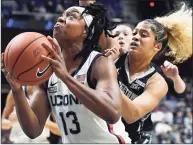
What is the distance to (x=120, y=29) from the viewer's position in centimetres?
403

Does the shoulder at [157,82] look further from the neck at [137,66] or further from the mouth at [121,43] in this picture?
the mouth at [121,43]

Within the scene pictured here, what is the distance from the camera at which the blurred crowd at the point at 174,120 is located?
34.4 ft

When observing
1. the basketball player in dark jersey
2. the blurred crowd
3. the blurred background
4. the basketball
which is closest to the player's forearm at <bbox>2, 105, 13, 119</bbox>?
the basketball player in dark jersey

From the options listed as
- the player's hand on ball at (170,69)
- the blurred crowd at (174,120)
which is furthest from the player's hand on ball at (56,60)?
the blurred crowd at (174,120)

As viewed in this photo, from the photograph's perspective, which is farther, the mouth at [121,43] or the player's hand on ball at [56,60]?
the mouth at [121,43]

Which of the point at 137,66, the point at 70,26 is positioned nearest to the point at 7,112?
the point at 137,66

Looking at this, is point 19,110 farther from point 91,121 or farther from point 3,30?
point 3,30

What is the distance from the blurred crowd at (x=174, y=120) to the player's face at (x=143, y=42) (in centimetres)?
697

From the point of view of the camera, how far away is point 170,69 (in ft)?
10.8

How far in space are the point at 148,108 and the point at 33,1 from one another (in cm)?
958

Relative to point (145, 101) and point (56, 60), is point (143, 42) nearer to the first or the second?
point (145, 101)

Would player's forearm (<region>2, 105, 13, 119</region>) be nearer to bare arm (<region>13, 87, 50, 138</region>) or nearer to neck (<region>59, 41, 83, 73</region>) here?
bare arm (<region>13, 87, 50, 138</region>)

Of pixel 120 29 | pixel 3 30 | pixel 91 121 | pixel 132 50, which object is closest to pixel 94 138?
pixel 91 121

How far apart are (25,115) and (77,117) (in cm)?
30
